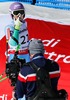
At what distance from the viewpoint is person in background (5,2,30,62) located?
5977 mm

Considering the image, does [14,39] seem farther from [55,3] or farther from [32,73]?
[55,3]

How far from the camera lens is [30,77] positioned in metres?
4.46

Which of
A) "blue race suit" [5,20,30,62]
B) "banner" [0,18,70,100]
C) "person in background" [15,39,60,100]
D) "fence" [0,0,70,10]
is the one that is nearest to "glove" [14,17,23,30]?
"blue race suit" [5,20,30,62]

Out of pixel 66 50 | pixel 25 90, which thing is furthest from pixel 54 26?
pixel 25 90

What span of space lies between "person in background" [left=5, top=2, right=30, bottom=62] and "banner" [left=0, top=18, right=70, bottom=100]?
4.73 ft

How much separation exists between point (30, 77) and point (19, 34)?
1.99 m

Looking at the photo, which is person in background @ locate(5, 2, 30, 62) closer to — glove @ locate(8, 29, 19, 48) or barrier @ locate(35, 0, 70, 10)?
glove @ locate(8, 29, 19, 48)

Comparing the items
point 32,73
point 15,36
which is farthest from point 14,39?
point 32,73

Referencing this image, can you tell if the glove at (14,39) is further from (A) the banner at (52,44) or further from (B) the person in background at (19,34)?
(A) the banner at (52,44)

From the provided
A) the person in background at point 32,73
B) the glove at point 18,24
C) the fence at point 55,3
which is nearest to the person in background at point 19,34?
the glove at point 18,24

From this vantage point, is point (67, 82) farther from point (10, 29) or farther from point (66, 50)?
point (10, 29)

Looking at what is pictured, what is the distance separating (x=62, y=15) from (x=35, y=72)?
7781 mm

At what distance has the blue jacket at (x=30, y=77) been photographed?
4473mm

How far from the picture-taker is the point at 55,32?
10.0 m
